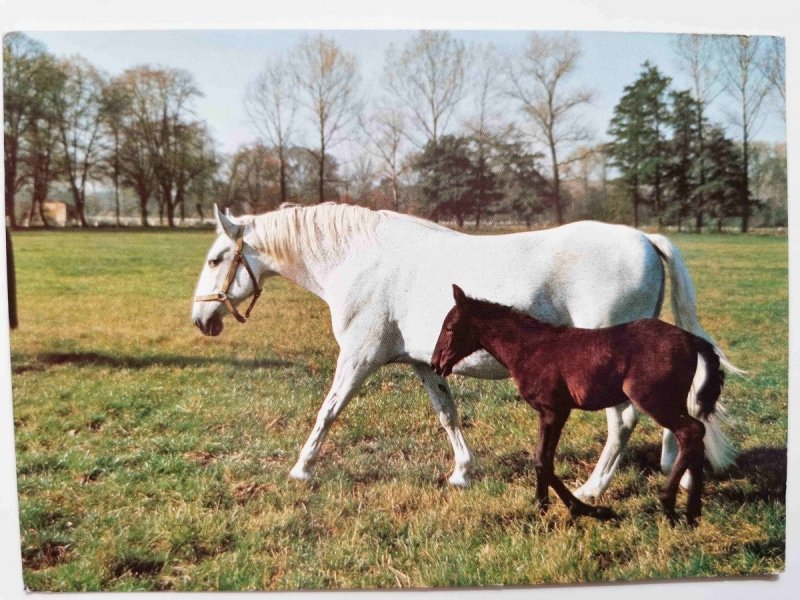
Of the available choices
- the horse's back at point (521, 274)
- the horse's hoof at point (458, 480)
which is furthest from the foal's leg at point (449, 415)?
the horse's back at point (521, 274)

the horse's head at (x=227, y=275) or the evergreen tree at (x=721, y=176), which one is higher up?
the evergreen tree at (x=721, y=176)

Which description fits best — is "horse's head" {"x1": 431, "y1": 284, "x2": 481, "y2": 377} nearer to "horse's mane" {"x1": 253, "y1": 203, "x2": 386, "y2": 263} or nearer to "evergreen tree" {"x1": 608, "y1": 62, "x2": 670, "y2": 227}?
"horse's mane" {"x1": 253, "y1": 203, "x2": 386, "y2": 263}

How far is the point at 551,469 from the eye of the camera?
2.80 m

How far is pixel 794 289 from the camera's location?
3.19 m

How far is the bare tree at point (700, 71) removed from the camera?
3061 mm

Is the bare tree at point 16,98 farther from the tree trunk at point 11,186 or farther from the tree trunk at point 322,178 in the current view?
the tree trunk at point 322,178

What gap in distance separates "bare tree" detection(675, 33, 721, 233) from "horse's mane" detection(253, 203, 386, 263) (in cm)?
174

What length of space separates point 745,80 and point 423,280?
199 centimetres

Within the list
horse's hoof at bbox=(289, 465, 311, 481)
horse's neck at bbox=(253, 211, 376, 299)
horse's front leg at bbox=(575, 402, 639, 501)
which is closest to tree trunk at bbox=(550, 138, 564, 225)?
horse's front leg at bbox=(575, 402, 639, 501)

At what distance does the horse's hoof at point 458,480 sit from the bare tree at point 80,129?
2.38 meters

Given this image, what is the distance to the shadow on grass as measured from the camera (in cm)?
308

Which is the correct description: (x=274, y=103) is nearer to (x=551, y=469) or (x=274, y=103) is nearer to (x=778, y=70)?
(x=551, y=469)

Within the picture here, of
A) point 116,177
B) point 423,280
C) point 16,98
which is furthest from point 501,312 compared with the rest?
point 16,98

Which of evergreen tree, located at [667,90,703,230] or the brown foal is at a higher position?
evergreen tree, located at [667,90,703,230]
